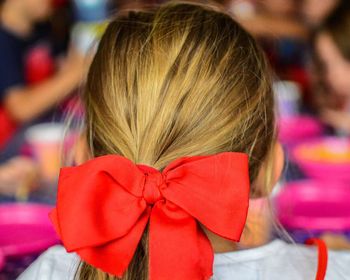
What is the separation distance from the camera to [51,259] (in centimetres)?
81

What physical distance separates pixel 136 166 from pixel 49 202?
0.65 m

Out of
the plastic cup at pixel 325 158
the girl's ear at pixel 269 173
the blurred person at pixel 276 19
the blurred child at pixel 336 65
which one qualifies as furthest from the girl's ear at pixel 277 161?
the blurred person at pixel 276 19

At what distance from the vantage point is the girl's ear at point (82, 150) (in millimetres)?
830

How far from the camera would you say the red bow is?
60cm

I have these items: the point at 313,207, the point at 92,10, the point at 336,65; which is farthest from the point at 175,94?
the point at 92,10

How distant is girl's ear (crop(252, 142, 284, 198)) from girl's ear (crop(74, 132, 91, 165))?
9.6 inches

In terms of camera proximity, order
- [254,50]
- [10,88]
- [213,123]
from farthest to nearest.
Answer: [10,88] → [254,50] → [213,123]

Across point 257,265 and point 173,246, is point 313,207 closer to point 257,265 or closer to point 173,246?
point 257,265

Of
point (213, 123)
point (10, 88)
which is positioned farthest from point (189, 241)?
point (10, 88)

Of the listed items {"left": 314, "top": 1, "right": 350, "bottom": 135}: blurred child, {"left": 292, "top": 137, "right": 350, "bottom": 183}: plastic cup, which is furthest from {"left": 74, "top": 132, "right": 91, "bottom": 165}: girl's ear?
{"left": 314, "top": 1, "right": 350, "bottom": 135}: blurred child

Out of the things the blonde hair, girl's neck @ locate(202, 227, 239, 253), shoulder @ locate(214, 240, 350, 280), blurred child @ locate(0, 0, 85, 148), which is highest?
the blonde hair

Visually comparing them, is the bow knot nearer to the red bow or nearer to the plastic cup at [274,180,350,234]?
the red bow

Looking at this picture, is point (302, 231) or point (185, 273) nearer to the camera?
point (185, 273)

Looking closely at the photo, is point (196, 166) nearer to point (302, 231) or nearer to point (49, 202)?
point (302, 231)
